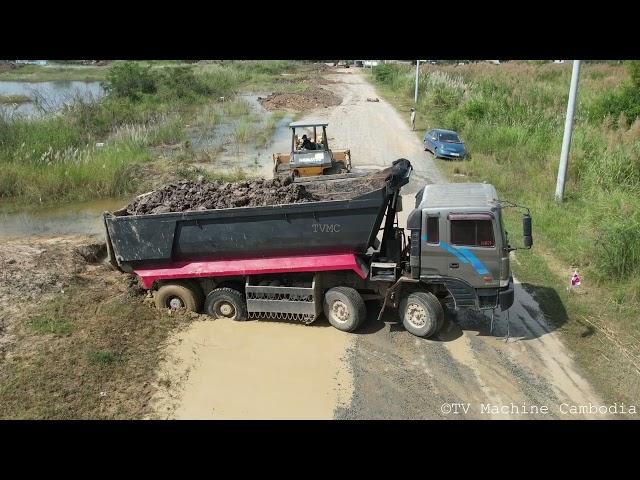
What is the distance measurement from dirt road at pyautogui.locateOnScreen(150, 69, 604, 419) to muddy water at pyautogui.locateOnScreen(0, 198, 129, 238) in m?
7.17

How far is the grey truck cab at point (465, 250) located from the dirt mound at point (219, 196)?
7.37 ft

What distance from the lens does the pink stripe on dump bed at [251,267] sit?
8.54m

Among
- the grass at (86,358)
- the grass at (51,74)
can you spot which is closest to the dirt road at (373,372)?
the grass at (86,358)

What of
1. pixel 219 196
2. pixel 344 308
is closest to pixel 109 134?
pixel 219 196

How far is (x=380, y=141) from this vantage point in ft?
81.2

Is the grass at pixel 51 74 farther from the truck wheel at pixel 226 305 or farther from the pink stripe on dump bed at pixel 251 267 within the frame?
the truck wheel at pixel 226 305

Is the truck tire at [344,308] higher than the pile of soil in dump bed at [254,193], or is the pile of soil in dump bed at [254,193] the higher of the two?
the pile of soil in dump bed at [254,193]

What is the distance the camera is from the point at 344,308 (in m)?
8.78

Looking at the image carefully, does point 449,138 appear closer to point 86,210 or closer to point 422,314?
point 86,210

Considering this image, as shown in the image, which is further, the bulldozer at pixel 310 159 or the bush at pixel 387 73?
the bush at pixel 387 73

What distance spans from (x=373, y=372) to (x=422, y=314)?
136 centimetres

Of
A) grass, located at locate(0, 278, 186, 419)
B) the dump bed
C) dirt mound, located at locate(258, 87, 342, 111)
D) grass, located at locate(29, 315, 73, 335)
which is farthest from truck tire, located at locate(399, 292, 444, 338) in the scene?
dirt mound, located at locate(258, 87, 342, 111)
